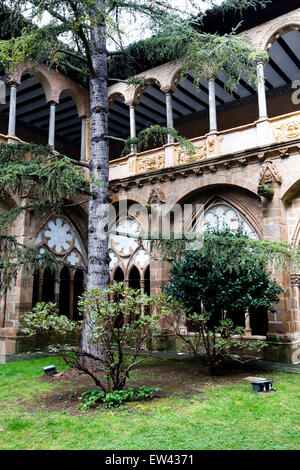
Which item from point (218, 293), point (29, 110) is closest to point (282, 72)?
point (218, 293)

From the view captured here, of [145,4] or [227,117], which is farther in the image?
[227,117]

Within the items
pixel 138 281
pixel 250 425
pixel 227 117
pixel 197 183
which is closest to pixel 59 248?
pixel 138 281

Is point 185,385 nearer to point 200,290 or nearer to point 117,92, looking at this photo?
point 200,290

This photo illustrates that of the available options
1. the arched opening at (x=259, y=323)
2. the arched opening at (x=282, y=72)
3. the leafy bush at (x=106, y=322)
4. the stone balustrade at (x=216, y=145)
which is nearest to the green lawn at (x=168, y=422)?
the leafy bush at (x=106, y=322)

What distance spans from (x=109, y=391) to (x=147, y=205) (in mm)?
5960

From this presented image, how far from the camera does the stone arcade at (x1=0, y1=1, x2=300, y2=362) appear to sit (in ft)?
27.7

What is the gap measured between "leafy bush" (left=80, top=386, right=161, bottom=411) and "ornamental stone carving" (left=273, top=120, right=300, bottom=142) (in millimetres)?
6258

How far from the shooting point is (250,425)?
13.0 feet

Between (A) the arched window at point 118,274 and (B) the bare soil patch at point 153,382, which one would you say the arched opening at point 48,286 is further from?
(B) the bare soil patch at point 153,382

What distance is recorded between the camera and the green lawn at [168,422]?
3.45 metres

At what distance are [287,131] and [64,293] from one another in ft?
25.3

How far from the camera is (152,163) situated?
35.6ft

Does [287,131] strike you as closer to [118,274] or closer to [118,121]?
[118,274]

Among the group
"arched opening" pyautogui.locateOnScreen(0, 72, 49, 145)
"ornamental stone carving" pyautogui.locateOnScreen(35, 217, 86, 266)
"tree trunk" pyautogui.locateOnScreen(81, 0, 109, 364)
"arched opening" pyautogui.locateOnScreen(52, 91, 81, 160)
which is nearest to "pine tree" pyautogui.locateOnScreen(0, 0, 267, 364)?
"tree trunk" pyautogui.locateOnScreen(81, 0, 109, 364)
